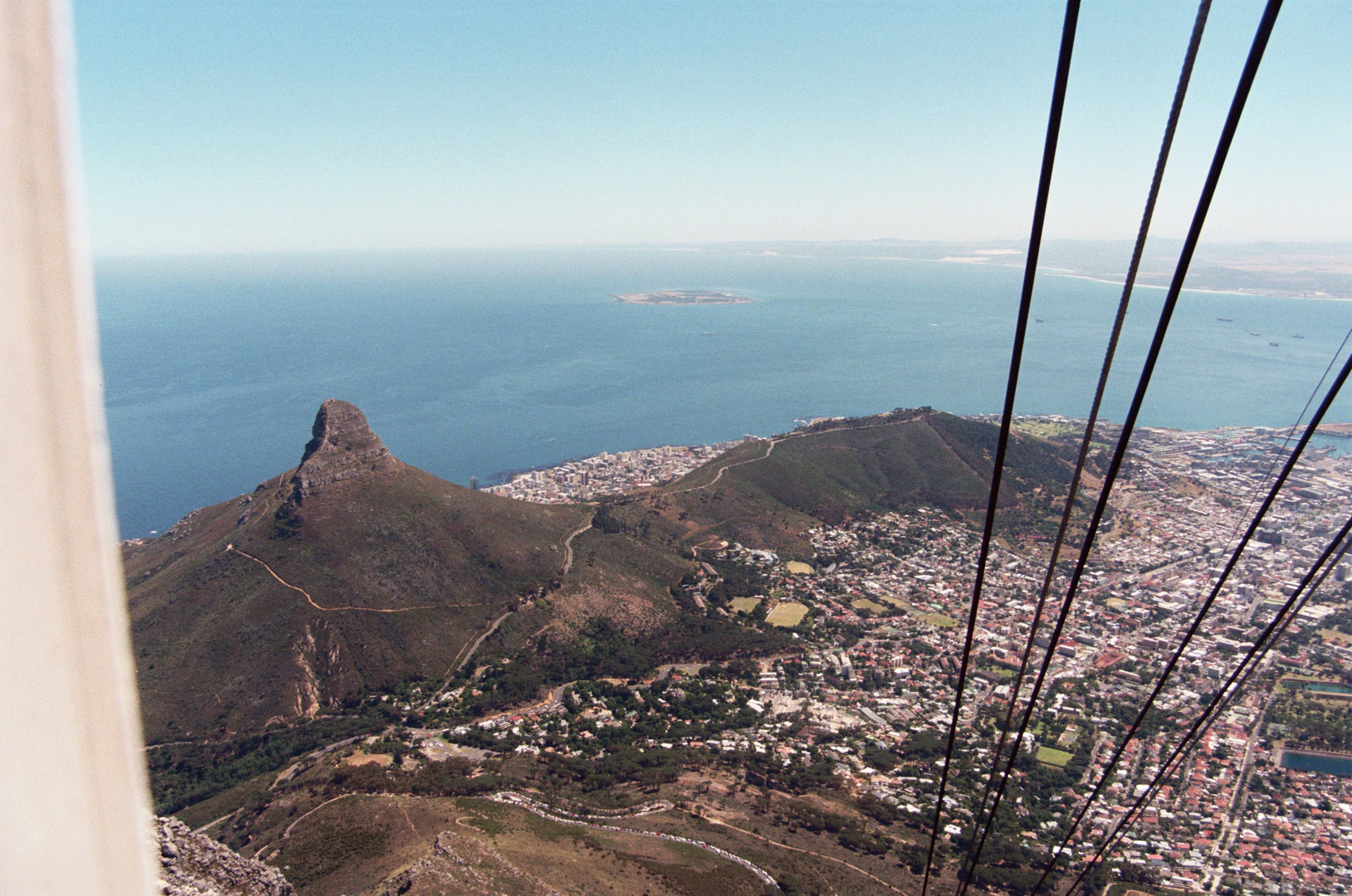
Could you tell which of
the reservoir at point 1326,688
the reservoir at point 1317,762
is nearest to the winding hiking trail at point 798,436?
the reservoir at point 1326,688

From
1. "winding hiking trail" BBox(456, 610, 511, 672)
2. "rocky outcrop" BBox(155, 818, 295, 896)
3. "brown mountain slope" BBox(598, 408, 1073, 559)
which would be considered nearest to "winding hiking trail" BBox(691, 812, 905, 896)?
"rocky outcrop" BBox(155, 818, 295, 896)

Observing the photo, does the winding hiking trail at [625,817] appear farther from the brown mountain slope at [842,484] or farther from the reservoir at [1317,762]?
the brown mountain slope at [842,484]

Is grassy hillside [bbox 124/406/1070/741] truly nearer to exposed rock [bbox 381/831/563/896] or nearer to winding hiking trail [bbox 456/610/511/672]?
winding hiking trail [bbox 456/610/511/672]

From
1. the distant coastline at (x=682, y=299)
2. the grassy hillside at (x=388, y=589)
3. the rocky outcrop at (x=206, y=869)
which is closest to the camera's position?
the rocky outcrop at (x=206, y=869)

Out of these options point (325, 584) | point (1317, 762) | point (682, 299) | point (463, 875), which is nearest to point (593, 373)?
point (325, 584)

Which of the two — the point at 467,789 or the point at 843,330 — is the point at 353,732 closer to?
the point at 467,789

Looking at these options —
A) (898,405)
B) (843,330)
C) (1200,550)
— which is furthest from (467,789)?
(843,330)
